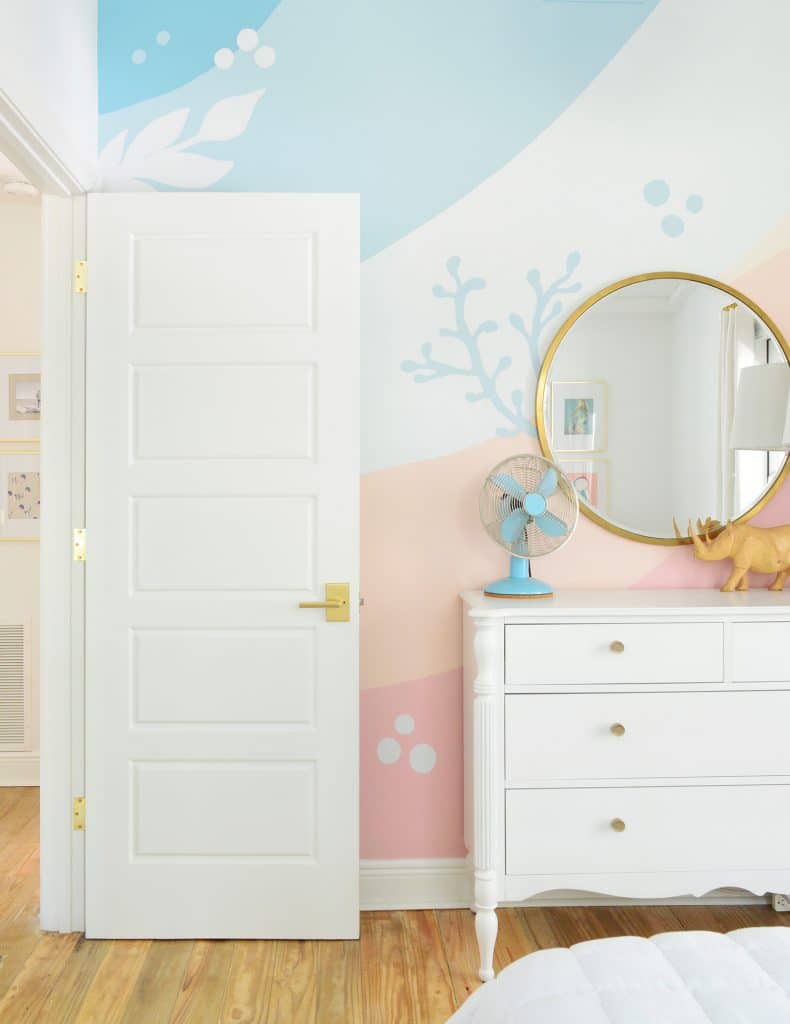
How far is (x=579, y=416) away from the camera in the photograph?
2787mm

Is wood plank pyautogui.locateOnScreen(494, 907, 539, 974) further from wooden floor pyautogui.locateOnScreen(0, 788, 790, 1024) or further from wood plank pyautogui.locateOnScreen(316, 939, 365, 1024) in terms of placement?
wood plank pyautogui.locateOnScreen(316, 939, 365, 1024)

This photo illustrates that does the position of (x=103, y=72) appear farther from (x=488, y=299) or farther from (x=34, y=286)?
(x=34, y=286)

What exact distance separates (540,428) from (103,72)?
170 cm

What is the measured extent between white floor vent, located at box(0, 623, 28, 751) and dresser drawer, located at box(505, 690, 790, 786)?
263 centimetres

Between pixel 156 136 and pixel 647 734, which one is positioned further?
pixel 156 136

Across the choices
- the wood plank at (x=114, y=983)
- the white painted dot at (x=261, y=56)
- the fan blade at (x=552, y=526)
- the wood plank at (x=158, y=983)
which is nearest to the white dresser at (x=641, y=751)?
the fan blade at (x=552, y=526)

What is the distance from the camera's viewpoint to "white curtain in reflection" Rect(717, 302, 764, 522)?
281 cm

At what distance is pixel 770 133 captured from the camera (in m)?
2.79

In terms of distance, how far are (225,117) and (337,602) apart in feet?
4.94

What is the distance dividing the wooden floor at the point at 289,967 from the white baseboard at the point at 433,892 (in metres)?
0.03

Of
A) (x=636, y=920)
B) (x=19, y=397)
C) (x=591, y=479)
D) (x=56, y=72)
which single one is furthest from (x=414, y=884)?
(x=19, y=397)

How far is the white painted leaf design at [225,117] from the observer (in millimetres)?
2719

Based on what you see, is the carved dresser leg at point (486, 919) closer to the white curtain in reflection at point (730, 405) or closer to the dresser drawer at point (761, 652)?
the dresser drawer at point (761, 652)

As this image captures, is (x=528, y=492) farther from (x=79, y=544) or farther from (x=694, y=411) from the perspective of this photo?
(x=79, y=544)
